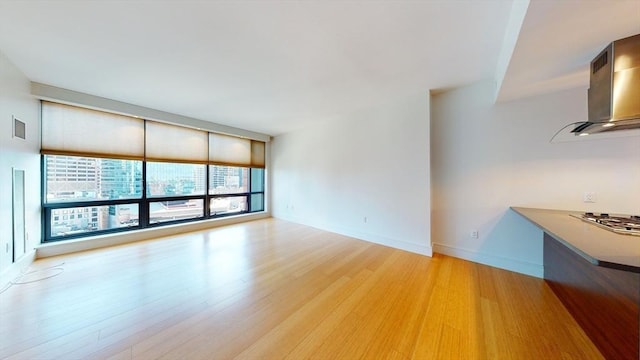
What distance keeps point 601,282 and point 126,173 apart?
6.57 meters

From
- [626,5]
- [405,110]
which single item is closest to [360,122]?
[405,110]

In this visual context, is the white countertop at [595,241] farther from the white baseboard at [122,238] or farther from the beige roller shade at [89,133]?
the beige roller shade at [89,133]

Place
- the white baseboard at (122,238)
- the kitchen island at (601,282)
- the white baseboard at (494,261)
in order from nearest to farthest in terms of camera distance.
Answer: the kitchen island at (601,282) < the white baseboard at (494,261) < the white baseboard at (122,238)

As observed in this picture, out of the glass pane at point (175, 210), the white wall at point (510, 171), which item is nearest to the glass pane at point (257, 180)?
the glass pane at point (175, 210)

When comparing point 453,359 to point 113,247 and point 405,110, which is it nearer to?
point 405,110

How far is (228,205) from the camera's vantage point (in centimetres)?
561

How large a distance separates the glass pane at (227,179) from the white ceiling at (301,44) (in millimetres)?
2400

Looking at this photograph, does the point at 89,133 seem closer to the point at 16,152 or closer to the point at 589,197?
the point at 16,152

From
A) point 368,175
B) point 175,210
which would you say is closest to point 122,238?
point 175,210

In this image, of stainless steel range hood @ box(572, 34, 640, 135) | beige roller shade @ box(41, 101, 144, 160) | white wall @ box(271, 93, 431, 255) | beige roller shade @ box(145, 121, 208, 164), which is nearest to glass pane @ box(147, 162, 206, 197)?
beige roller shade @ box(145, 121, 208, 164)

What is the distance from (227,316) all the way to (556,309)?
124 inches

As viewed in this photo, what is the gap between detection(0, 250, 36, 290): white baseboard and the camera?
2.28 m

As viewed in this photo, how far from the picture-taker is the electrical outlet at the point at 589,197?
231 cm

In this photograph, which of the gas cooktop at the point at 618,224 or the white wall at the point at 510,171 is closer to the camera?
the gas cooktop at the point at 618,224
